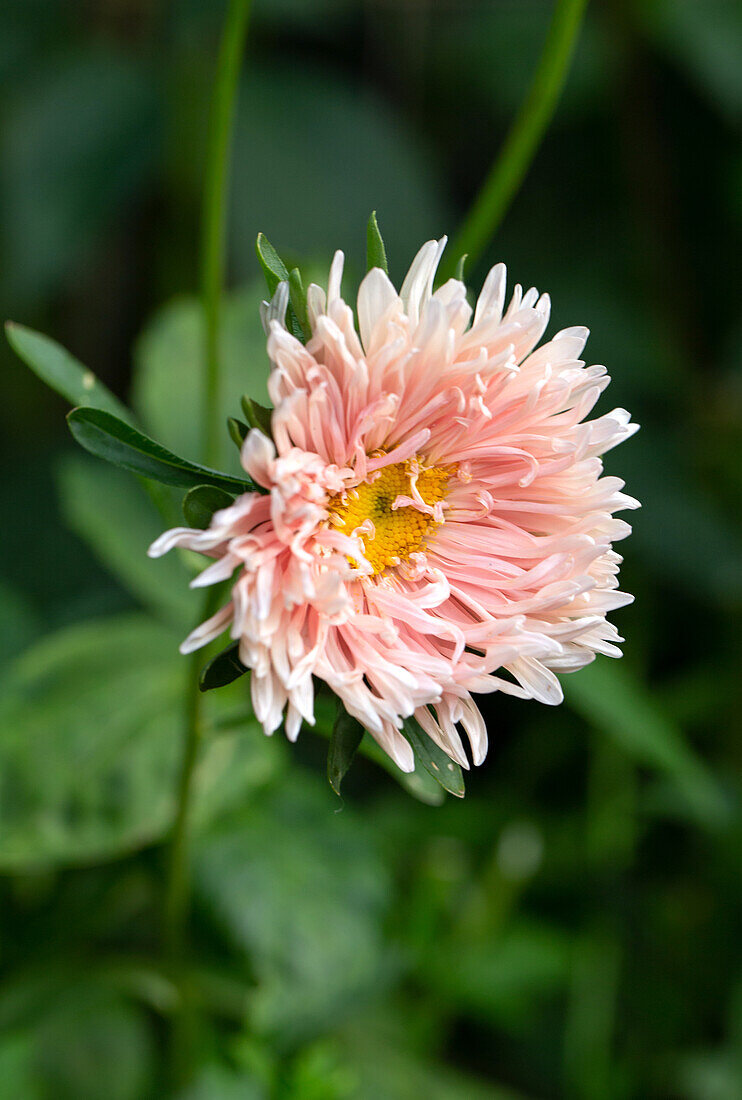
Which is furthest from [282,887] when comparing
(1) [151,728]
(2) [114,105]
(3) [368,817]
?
(2) [114,105]

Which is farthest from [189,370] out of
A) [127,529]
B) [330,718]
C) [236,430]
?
[236,430]

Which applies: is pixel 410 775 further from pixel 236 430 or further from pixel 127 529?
pixel 127 529

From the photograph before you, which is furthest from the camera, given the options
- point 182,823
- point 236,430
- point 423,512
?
point 182,823

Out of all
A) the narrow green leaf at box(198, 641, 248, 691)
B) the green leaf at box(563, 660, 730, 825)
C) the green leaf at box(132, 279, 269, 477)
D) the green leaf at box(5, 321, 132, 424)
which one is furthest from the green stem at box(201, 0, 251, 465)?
the green leaf at box(563, 660, 730, 825)

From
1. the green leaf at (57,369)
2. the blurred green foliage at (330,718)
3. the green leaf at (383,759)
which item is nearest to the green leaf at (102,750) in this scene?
the blurred green foliage at (330,718)

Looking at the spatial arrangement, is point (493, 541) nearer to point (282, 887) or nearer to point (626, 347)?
point (282, 887)

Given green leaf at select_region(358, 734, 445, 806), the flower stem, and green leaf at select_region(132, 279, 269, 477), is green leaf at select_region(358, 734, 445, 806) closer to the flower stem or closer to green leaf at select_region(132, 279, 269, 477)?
the flower stem
